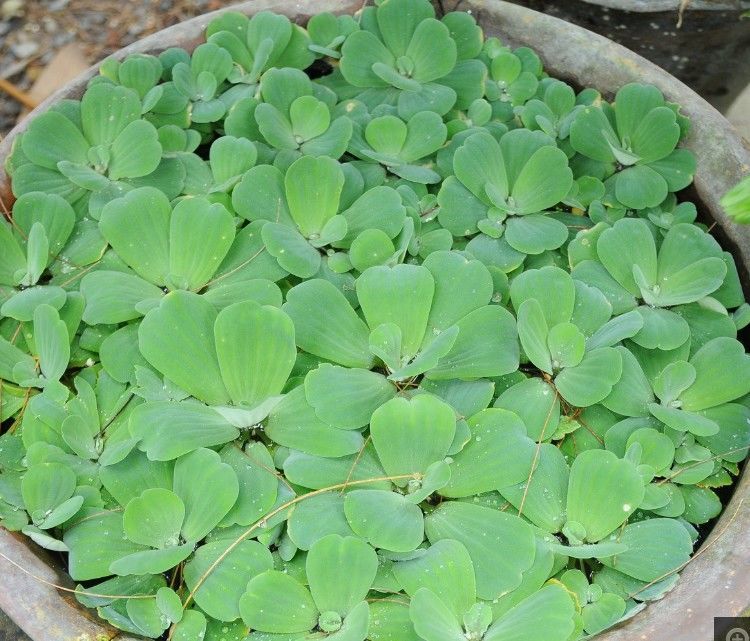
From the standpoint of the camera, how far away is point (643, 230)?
1.03 meters

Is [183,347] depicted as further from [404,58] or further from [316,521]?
[404,58]

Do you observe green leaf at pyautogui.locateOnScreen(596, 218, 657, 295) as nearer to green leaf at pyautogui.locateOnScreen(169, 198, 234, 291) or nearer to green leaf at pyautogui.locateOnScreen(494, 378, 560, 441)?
green leaf at pyautogui.locateOnScreen(494, 378, 560, 441)

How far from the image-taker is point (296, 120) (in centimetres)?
114

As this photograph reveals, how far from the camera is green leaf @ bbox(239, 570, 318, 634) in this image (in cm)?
77

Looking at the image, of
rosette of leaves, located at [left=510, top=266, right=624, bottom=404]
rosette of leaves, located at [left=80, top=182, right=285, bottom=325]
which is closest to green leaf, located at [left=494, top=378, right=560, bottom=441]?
rosette of leaves, located at [left=510, top=266, right=624, bottom=404]

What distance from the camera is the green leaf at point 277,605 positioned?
30.3 inches

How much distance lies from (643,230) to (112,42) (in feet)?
5.44

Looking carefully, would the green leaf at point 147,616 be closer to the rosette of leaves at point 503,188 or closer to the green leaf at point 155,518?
the green leaf at point 155,518

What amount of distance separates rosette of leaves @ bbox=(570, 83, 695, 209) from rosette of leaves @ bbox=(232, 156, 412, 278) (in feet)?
1.07

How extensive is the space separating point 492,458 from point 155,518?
38cm

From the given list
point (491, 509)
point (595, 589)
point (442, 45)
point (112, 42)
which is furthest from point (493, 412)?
point (112, 42)

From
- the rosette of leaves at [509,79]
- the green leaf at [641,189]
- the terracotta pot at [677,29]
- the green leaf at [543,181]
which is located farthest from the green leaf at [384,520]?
the terracotta pot at [677,29]

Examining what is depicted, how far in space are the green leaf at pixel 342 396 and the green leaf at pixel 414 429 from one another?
34mm

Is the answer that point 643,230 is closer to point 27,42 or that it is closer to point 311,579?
point 311,579
